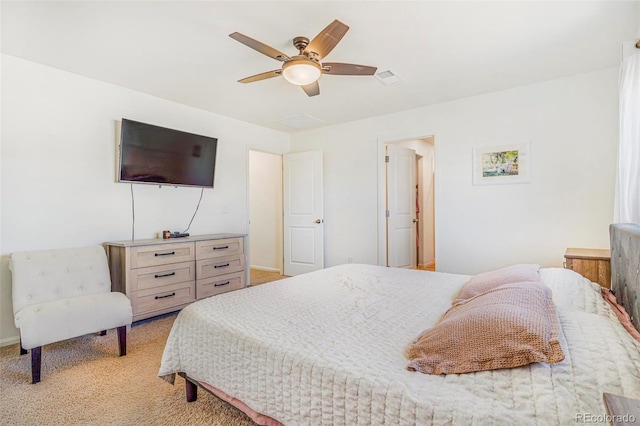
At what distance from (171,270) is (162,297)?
0.29 metres

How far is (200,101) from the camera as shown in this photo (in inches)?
156

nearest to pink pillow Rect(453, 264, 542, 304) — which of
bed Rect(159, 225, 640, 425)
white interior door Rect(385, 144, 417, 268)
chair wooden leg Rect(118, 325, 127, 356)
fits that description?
bed Rect(159, 225, 640, 425)

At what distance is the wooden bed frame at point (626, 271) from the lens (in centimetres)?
132

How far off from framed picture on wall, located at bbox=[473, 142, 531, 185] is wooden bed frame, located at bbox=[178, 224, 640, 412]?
6.01 ft

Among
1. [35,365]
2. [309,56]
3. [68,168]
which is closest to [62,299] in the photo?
[35,365]

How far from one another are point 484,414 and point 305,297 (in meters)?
1.23

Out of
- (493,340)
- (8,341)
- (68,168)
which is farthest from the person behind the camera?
(68,168)

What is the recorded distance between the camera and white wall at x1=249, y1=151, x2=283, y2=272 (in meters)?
5.93

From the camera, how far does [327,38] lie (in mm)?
2082

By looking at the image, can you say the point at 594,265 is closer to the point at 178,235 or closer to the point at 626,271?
the point at 626,271

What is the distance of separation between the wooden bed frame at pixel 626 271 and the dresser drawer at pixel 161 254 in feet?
5.79

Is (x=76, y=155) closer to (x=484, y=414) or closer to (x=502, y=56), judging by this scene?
(x=484, y=414)

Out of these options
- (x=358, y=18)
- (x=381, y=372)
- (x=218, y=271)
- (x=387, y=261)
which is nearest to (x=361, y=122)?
(x=387, y=261)

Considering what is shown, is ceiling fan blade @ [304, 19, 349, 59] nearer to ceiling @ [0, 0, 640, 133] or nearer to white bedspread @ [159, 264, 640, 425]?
ceiling @ [0, 0, 640, 133]
